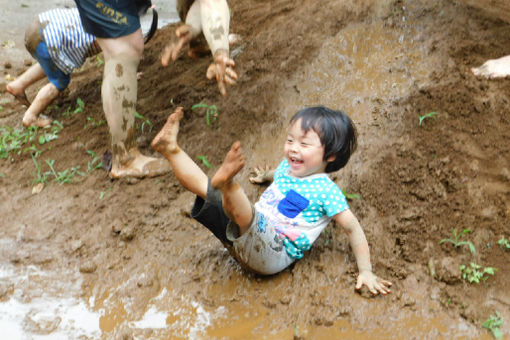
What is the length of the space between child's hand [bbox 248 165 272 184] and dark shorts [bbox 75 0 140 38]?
47.3 inches

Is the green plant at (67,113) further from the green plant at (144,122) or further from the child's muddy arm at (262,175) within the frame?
the child's muddy arm at (262,175)

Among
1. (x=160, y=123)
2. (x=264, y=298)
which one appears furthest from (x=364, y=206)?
(x=160, y=123)

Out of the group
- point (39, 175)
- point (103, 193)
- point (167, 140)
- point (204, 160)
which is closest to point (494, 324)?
point (167, 140)

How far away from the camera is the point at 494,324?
2094mm

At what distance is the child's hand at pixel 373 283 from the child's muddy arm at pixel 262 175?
2.80 ft

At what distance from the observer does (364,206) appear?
2.65m

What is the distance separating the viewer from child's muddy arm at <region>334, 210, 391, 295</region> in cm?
225

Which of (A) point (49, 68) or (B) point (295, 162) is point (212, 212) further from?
(A) point (49, 68)

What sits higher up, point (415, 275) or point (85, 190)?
point (85, 190)

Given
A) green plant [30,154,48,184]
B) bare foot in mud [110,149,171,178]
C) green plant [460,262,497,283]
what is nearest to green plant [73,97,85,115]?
green plant [30,154,48,184]

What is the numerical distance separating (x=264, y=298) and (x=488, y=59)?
7.40 feet

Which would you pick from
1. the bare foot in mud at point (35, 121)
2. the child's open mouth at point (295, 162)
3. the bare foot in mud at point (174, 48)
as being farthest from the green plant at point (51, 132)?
the child's open mouth at point (295, 162)

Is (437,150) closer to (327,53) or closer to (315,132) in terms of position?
(315,132)

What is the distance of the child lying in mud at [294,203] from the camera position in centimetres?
209
